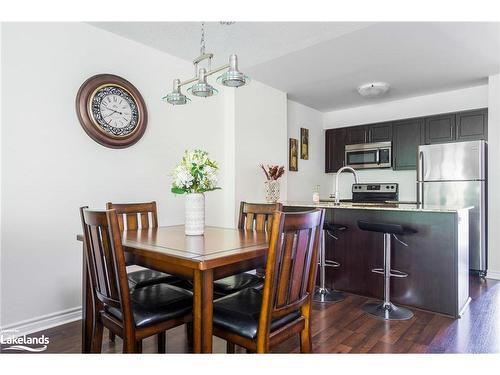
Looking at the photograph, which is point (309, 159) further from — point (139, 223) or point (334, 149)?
point (139, 223)

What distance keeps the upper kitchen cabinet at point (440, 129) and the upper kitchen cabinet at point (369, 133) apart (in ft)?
1.74

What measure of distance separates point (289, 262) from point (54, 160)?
2063 mm

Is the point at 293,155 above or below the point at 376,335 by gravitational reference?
above

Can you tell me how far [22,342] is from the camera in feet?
7.33

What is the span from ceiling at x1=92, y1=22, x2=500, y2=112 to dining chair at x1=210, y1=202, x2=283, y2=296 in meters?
1.56

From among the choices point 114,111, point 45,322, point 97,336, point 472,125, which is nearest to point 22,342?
point 45,322

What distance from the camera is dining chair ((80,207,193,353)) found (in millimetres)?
1462

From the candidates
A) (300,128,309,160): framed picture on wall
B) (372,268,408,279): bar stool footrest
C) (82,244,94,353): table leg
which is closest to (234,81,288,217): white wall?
(300,128,309,160): framed picture on wall

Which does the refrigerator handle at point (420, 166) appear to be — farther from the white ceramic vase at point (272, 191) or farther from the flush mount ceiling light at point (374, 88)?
the white ceramic vase at point (272, 191)

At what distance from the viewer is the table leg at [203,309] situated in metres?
1.38

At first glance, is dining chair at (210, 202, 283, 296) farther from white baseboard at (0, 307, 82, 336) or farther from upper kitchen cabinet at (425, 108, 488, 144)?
upper kitchen cabinet at (425, 108, 488, 144)

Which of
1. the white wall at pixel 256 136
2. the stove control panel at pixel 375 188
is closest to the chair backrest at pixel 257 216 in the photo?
the white wall at pixel 256 136

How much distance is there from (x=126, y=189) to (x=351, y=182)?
3911 mm

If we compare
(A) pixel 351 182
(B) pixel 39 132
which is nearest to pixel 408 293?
(A) pixel 351 182
